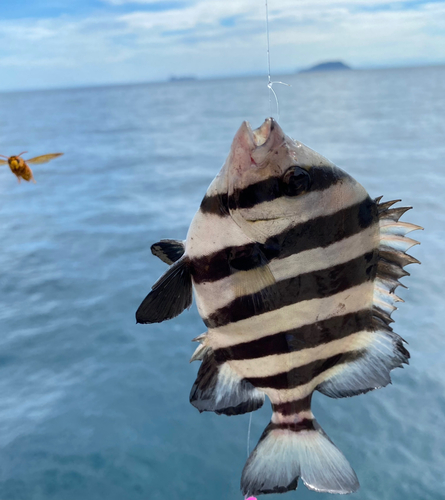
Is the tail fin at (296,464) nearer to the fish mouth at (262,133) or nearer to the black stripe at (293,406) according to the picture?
the black stripe at (293,406)

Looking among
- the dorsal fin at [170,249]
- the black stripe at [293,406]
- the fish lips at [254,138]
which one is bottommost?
the black stripe at [293,406]

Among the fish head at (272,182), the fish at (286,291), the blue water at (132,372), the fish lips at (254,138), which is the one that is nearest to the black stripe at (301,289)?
the fish at (286,291)

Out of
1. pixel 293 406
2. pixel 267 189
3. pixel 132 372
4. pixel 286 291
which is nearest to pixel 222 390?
pixel 293 406

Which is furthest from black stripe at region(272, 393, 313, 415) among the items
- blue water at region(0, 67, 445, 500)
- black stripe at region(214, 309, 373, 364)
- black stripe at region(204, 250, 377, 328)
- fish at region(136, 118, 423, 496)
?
blue water at region(0, 67, 445, 500)

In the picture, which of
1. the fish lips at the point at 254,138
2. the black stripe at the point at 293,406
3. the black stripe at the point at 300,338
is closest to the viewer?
the fish lips at the point at 254,138

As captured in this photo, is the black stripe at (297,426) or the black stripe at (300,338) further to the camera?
the black stripe at (297,426)

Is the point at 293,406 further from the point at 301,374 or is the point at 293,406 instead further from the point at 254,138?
the point at 254,138

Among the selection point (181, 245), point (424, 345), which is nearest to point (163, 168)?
point (424, 345)

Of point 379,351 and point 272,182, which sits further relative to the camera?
point 379,351
